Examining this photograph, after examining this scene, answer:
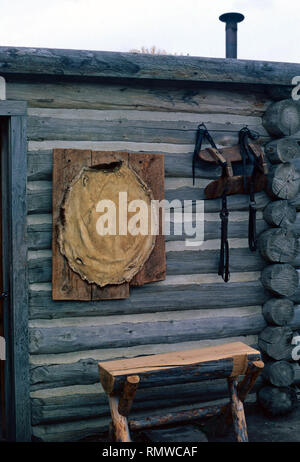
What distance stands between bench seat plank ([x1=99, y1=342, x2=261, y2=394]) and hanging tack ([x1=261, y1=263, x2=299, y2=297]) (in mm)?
814

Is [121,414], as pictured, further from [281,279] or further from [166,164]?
[166,164]

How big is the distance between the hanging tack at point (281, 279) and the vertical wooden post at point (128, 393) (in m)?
1.71

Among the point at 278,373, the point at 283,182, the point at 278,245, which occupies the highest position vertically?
the point at 283,182

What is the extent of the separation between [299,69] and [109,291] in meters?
2.61

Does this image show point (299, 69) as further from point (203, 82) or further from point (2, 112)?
point (2, 112)

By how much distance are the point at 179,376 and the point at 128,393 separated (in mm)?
406

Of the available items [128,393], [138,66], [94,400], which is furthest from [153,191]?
[94,400]

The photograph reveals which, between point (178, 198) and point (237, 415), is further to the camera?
point (178, 198)

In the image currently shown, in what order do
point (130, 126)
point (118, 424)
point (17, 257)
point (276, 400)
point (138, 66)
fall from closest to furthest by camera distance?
1. point (118, 424)
2. point (17, 257)
3. point (138, 66)
4. point (130, 126)
5. point (276, 400)

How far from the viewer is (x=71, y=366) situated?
464 centimetres

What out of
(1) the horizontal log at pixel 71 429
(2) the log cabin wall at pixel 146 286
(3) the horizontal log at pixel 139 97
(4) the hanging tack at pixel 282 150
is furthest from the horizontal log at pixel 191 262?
(1) the horizontal log at pixel 71 429

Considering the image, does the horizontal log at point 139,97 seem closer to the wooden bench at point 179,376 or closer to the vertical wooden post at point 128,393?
the wooden bench at point 179,376

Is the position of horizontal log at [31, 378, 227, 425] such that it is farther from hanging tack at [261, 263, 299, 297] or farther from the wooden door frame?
hanging tack at [261, 263, 299, 297]

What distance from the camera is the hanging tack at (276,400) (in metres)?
5.02
